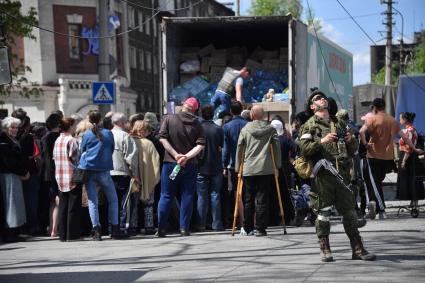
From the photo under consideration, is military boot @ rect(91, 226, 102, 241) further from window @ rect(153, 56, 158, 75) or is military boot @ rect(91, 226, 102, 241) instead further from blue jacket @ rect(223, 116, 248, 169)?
window @ rect(153, 56, 158, 75)

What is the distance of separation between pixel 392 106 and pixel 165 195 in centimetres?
1867

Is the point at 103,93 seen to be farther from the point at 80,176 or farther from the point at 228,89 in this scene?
the point at 80,176

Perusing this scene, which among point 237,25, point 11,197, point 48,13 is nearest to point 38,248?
point 11,197

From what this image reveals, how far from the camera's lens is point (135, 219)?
13.4m

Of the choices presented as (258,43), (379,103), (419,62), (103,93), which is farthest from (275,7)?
(379,103)

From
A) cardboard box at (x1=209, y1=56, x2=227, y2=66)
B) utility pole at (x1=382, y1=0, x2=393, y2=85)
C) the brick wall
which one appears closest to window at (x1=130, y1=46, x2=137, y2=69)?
the brick wall

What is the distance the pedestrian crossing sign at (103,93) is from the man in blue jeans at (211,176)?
22.0ft

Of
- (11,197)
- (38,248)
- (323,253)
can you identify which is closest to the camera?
(323,253)

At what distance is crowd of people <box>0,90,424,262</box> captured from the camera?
1247 centimetres

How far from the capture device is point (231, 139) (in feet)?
44.3

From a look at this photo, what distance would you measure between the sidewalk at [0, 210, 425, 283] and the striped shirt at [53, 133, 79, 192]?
2.92 ft

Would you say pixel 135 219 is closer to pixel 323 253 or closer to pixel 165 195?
pixel 165 195

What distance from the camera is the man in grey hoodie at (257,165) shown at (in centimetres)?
1227

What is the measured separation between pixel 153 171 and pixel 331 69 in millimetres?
8949
